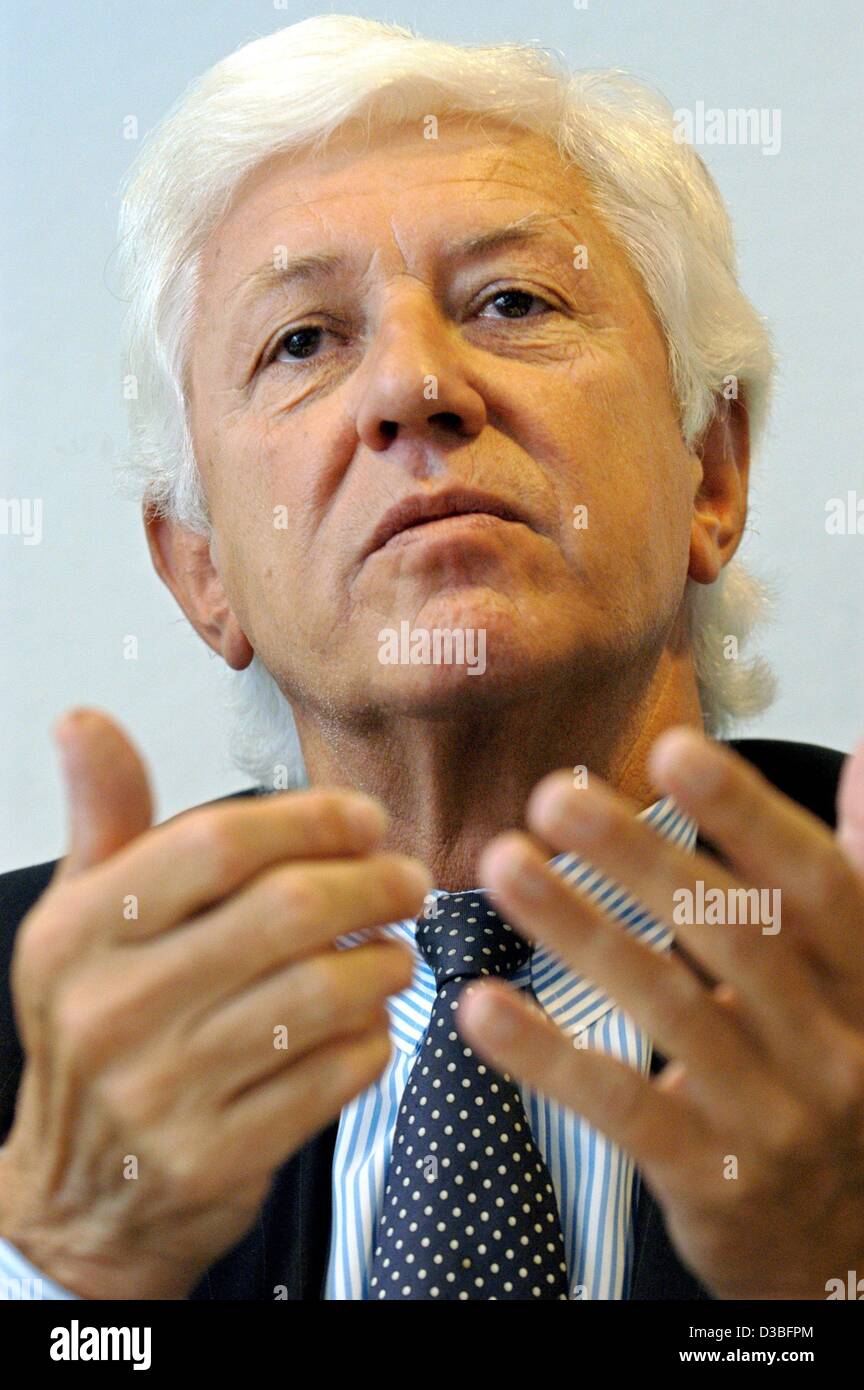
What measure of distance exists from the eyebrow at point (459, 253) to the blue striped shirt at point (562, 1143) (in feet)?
1.90

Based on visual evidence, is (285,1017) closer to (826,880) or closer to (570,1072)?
(570,1072)

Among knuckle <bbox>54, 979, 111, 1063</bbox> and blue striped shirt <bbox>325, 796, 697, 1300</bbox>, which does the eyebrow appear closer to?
blue striped shirt <bbox>325, 796, 697, 1300</bbox>

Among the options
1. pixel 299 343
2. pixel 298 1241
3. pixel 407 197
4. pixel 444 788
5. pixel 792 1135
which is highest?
pixel 407 197

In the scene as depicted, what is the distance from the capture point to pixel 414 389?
1.32 m

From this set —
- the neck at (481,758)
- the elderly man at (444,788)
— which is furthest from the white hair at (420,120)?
the neck at (481,758)

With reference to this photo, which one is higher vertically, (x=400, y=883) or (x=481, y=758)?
(x=481, y=758)

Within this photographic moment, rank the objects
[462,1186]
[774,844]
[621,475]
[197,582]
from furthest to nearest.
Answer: [197,582] → [621,475] → [462,1186] → [774,844]

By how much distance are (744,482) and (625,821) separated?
0.94 m

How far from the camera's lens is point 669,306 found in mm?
1562

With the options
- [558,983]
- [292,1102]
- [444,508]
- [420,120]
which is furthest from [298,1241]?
[420,120]

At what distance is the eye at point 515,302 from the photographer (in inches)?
57.7

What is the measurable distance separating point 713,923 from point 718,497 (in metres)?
0.90

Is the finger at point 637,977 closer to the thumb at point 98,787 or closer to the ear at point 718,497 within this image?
the thumb at point 98,787
